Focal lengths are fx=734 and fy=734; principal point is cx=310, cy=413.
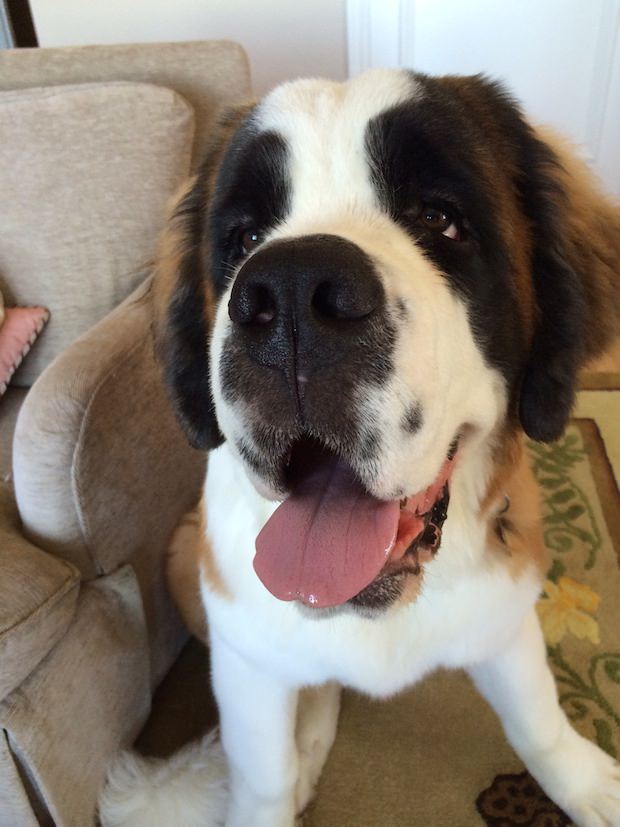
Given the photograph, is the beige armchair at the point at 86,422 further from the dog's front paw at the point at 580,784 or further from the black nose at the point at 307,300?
the dog's front paw at the point at 580,784

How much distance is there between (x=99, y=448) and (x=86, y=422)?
52mm

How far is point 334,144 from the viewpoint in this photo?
75cm

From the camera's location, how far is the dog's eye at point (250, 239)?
825 mm

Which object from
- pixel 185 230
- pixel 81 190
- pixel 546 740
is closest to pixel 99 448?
pixel 185 230

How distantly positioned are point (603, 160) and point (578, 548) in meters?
1.90

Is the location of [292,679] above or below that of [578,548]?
above

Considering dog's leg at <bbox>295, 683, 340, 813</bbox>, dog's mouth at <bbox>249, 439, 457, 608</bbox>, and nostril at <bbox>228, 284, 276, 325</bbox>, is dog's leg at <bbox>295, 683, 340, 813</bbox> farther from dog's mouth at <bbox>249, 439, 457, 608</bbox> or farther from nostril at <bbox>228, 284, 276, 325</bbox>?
nostril at <bbox>228, 284, 276, 325</bbox>

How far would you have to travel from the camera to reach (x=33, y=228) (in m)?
1.51

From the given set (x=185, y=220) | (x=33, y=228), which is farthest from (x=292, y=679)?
(x=33, y=228)

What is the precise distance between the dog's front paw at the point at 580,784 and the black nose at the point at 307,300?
2.75 ft

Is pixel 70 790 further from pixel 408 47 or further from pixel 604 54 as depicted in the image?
pixel 604 54

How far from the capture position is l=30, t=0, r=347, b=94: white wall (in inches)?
99.0

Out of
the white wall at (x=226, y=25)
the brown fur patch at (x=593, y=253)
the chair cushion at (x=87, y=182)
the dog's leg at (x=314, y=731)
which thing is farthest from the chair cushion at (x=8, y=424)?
the white wall at (x=226, y=25)

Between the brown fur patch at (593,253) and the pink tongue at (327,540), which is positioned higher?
the brown fur patch at (593,253)
